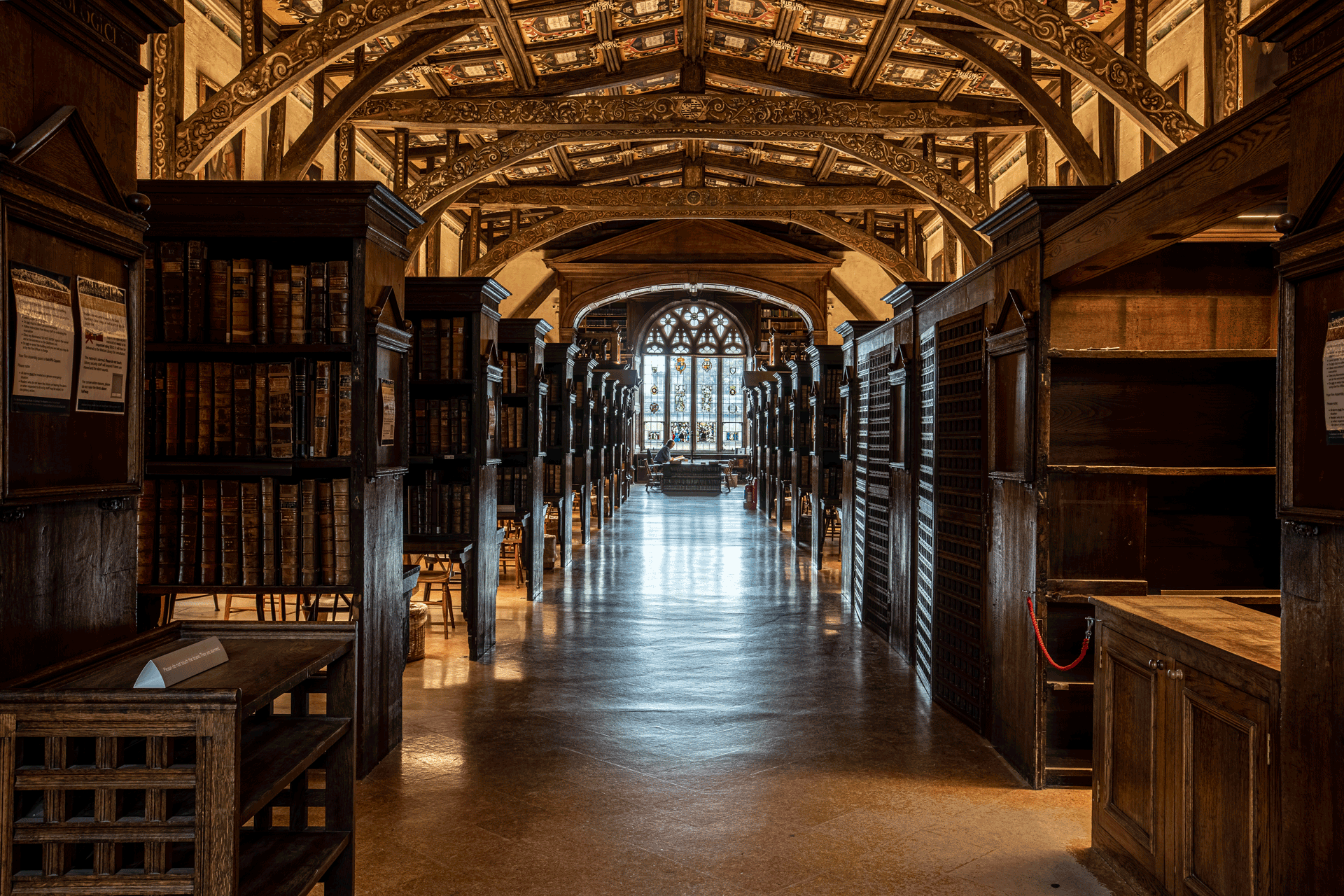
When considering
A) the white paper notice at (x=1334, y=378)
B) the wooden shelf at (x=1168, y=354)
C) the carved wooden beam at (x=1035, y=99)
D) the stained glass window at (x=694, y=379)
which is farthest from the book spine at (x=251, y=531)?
the stained glass window at (x=694, y=379)

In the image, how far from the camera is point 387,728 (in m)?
4.27

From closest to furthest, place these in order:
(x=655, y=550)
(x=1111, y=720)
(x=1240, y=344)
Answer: (x=1111, y=720) → (x=1240, y=344) → (x=655, y=550)

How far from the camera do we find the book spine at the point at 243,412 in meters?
3.89

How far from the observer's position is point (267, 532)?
393 cm

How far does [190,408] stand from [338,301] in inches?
30.1

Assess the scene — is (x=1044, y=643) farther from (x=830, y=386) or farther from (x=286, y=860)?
(x=830, y=386)

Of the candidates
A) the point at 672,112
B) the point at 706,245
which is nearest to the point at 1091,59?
the point at 672,112

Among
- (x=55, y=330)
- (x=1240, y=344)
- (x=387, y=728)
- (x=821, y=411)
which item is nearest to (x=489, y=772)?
(x=387, y=728)

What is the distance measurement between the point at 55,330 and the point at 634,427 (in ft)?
90.3

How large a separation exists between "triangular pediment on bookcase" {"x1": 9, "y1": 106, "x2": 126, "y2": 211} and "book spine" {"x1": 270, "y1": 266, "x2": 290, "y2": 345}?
1.46m

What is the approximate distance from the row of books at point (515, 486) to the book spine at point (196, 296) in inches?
168

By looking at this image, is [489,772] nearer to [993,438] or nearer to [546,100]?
[993,438]

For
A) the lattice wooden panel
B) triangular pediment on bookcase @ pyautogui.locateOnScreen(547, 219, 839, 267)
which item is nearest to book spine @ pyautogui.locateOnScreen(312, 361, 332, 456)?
the lattice wooden panel

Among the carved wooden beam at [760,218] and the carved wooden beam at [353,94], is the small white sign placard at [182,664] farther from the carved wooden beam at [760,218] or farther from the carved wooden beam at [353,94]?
the carved wooden beam at [760,218]
